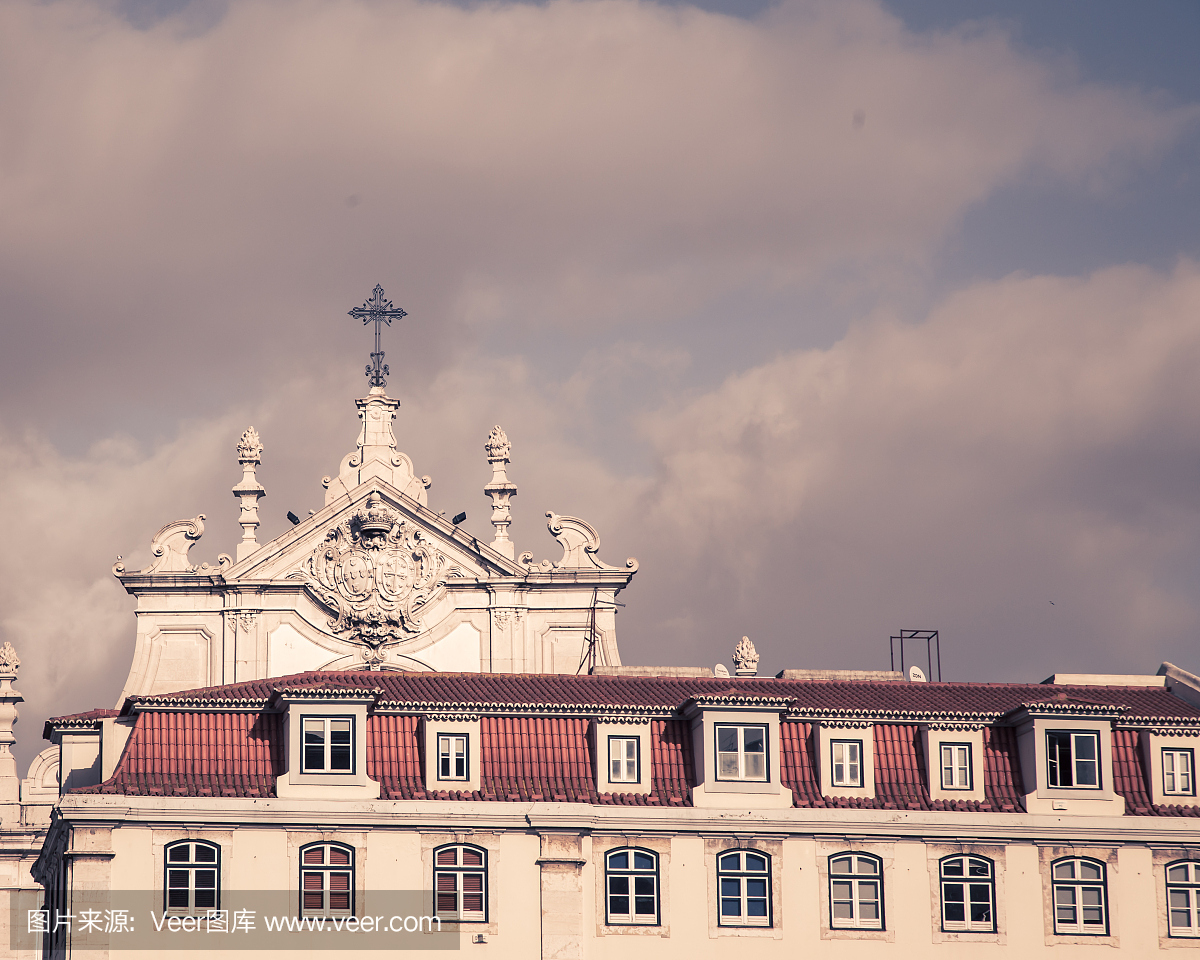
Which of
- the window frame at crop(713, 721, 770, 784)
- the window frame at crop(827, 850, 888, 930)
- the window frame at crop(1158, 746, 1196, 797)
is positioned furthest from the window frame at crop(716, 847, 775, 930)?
the window frame at crop(1158, 746, 1196, 797)

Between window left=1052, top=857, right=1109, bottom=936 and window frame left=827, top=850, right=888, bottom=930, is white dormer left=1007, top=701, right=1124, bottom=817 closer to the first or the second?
window left=1052, top=857, right=1109, bottom=936

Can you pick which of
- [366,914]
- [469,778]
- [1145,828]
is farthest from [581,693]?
[1145,828]

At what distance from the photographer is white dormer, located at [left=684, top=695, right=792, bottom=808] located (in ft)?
203

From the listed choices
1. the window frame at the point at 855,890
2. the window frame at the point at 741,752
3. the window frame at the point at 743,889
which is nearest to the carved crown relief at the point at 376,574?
the window frame at the point at 741,752

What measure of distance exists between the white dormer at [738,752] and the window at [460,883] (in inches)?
214

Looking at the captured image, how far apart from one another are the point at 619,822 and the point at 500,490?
30806 mm

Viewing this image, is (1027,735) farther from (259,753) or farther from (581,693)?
(259,753)

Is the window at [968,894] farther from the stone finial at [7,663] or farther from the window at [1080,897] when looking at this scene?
the stone finial at [7,663]

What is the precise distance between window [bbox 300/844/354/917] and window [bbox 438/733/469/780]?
10.2ft

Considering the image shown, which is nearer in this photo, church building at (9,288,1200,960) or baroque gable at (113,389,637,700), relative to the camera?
church building at (9,288,1200,960)

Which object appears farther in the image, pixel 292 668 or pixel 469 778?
pixel 292 668

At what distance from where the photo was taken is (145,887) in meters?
58.8

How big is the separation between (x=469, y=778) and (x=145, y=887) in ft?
26.0

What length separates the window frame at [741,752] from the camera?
62.0 meters
